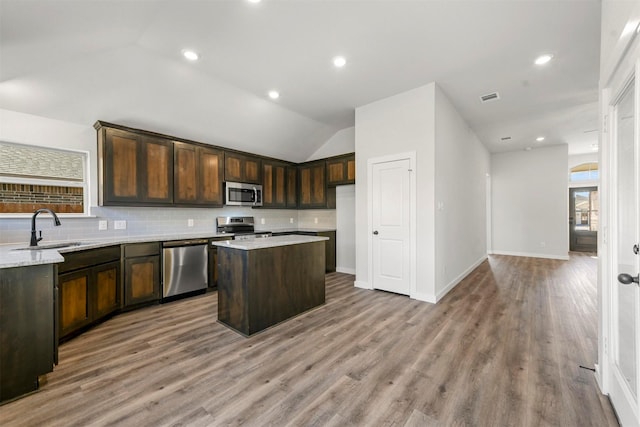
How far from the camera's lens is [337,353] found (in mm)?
2367

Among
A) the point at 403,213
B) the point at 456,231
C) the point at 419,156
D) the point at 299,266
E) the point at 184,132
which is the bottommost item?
the point at 299,266

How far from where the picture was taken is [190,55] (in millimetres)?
3012

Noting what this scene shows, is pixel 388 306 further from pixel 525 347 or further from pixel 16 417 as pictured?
pixel 16 417

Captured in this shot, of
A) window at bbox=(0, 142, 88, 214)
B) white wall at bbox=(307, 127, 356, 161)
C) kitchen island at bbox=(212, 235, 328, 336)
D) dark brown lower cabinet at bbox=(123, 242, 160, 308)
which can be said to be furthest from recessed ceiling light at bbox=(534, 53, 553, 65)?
window at bbox=(0, 142, 88, 214)

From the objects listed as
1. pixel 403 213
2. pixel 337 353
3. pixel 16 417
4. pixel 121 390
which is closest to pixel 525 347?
pixel 337 353

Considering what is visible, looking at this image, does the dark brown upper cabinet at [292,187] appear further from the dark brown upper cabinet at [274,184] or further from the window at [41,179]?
the window at [41,179]

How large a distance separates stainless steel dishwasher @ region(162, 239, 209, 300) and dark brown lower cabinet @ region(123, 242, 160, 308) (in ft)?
0.31

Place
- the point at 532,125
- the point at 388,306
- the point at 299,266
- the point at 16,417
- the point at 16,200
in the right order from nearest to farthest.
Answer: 1. the point at 16,417
2. the point at 16,200
3. the point at 299,266
4. the point at 388,306
5. the point at 532,125

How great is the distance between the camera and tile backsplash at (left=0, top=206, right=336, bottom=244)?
303 centimetres

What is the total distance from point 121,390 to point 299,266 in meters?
1.87

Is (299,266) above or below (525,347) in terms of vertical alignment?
above

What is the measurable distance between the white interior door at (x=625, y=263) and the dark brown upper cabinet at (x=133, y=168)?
185 inches

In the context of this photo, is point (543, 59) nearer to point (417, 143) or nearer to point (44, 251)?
point (417, 143)

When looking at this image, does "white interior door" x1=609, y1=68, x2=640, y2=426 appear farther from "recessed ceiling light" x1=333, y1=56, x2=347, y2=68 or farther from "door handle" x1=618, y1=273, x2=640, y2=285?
"recessed ceiling light" x1=333, y1=56, x2=347, y2=68
